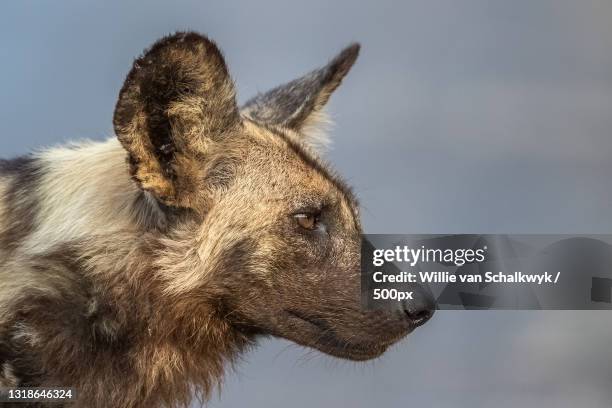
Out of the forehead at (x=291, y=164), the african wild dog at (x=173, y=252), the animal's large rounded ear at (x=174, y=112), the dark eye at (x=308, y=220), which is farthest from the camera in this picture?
the forehead at (x=291, y=164)

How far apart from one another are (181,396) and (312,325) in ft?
3.07

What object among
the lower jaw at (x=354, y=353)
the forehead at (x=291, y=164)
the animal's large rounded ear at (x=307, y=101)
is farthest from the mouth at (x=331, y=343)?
the animal's large rounded ear at (x=307, y=101)

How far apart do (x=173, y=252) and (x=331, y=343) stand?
3.58 ft

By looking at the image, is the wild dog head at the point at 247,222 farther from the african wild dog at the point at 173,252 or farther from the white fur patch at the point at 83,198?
the white fur patch at the point at 83,198

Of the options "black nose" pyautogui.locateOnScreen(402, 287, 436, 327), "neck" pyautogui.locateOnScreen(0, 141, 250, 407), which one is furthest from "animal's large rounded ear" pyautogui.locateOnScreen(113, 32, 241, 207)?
"black nose" pyautogui.locateOnScreen(402, 287, 436, 327)

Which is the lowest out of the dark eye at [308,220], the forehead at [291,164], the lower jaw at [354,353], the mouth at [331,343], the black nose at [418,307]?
the lower jaw at [354,353]

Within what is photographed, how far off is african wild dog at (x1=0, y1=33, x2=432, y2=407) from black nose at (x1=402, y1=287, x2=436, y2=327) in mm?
17

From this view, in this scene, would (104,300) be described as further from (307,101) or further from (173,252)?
(307,101)

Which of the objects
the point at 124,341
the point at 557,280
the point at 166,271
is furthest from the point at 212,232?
the point at 557,280

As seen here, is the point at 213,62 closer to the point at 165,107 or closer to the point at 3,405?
the point at 165,107

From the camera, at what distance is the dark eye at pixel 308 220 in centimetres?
719

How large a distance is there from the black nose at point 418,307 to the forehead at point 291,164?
0.69 metres

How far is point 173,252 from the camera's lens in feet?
23.1

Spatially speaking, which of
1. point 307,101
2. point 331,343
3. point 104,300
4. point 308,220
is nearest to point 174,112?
point 308,220
